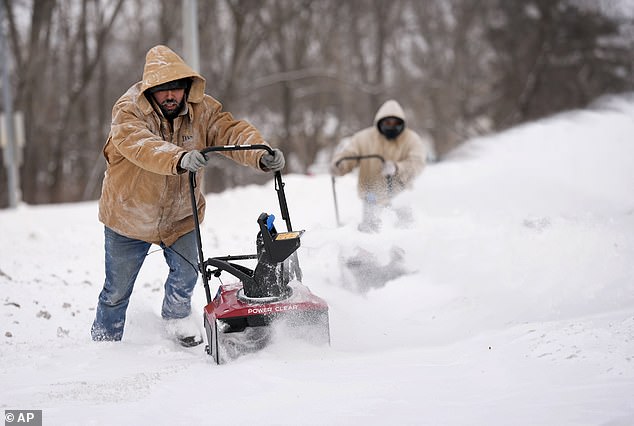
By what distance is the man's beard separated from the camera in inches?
171

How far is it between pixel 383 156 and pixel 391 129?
0.30 meters

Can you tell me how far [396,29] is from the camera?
117 feet

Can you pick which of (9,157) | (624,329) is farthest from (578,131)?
(9,157)

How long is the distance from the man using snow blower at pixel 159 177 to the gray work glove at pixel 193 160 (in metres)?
0.15

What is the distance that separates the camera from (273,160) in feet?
13.8

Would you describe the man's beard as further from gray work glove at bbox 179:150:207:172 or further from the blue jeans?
the blue jeans

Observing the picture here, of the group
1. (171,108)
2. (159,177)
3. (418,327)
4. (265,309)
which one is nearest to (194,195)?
(159,177)

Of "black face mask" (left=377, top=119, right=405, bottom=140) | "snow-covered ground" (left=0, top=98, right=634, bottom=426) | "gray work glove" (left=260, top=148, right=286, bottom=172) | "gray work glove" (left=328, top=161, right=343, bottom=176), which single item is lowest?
"snow-covered ground" (left=0, top=98, right=634, bottom=426)

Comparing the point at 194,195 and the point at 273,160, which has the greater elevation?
the point at 273,160

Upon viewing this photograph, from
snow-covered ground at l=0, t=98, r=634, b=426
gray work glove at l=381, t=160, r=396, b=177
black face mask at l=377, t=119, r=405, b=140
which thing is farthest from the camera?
black face mask at l=377, t=119, r=405, b=140

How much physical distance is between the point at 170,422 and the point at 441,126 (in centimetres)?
2996

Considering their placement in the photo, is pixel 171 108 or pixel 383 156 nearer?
pixel 171 108

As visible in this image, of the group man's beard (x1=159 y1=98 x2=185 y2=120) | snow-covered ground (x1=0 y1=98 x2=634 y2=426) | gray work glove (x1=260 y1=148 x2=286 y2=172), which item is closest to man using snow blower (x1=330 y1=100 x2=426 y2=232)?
snow-covered ground (x1=0 y1=98 x2=634 y2=426)

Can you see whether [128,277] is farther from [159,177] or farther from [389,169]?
[389,169]
